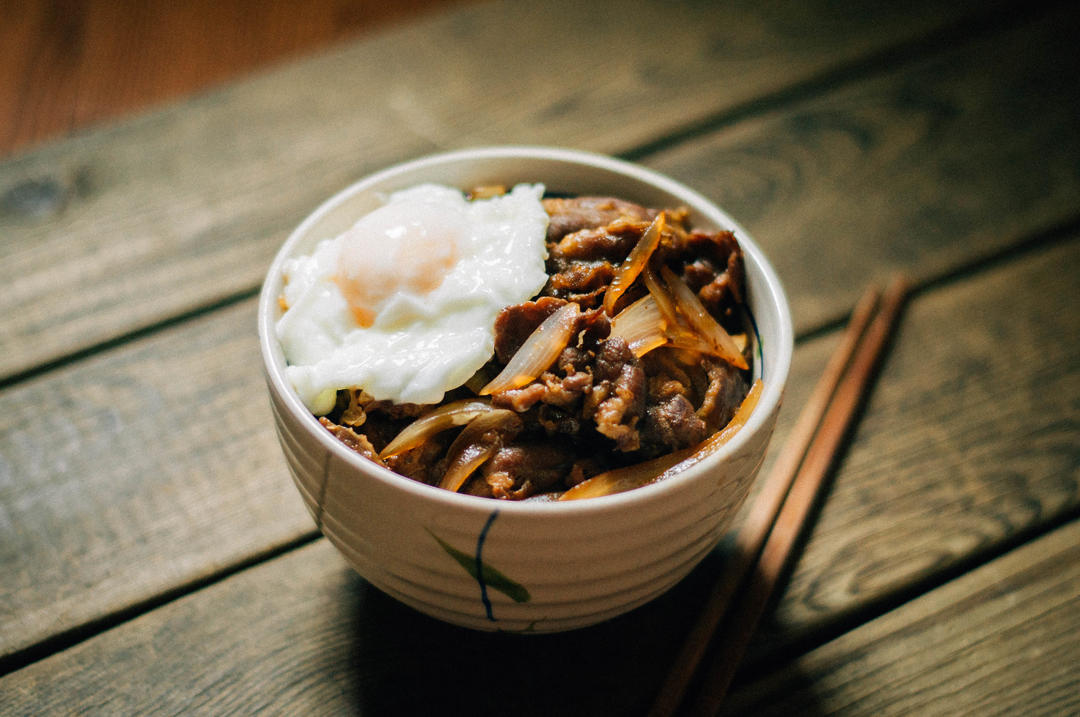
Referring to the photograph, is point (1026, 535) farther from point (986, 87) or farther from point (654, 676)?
point (986, 87)

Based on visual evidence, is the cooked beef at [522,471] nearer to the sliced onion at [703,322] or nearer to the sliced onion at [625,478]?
the sliced onion at [625,478]

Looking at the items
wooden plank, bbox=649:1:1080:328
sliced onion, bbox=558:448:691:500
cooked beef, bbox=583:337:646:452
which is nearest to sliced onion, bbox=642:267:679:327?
cooked beef, bbox=583:337:646:452

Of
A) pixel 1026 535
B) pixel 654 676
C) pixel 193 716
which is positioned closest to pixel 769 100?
pixel 1026 535

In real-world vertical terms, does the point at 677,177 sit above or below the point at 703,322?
below

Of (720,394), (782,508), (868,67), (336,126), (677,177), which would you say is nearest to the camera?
(720,394)

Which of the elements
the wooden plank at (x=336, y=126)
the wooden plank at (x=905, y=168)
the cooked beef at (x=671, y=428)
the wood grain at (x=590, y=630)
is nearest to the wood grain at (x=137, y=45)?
the wooden plank at (x=336, y=126)

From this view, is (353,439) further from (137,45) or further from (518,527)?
(137,45)

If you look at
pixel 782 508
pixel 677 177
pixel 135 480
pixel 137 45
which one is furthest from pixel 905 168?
pixel 137 45
